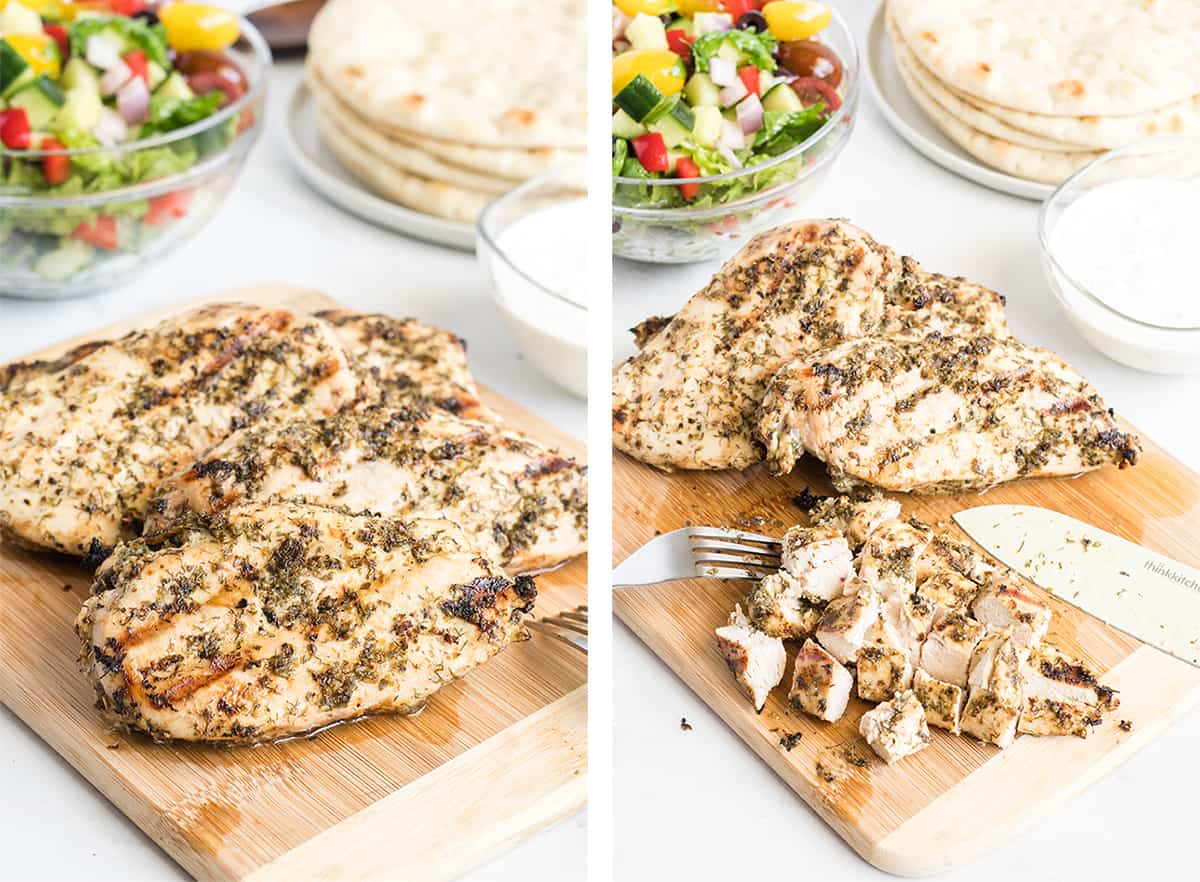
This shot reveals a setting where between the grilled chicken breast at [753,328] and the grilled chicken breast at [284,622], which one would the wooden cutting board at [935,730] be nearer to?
the grilled chicken breast at [753,328]

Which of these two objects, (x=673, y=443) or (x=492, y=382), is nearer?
(x=673, y=443)

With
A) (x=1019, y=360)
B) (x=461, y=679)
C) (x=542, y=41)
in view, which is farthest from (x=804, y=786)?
(x=542, y=41)

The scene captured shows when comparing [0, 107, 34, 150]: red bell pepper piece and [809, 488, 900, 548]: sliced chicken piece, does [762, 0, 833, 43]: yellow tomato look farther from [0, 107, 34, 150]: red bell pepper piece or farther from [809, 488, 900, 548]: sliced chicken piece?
[0, 107, 34, 150]: red bell pepper piece

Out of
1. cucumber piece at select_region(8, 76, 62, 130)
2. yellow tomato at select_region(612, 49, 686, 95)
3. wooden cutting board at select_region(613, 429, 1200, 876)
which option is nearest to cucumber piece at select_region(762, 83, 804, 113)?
yellow tomato at select_region(612, 49, 686, 95)

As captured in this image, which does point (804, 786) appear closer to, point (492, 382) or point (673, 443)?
point (673, 443)

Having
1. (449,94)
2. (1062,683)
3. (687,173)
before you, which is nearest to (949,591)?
(1062,683)

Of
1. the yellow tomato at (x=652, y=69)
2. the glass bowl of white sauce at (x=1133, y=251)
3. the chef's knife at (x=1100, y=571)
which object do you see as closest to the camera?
the chef's knife at (x=1100, y=571)

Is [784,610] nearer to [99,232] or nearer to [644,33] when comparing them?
[644,33]

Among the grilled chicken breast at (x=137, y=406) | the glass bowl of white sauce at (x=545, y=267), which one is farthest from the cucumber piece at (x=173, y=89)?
the grilled chicken breast at (x=137, y=406)
